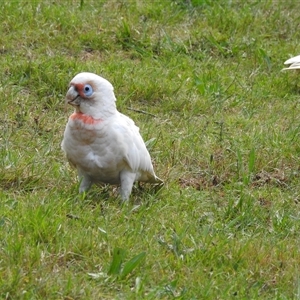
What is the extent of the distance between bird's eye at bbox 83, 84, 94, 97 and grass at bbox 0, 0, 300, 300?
61cm

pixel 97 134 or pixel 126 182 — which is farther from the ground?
pixel 97 134

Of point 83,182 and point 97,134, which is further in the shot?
point 83,182

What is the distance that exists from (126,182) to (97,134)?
393 millimetres

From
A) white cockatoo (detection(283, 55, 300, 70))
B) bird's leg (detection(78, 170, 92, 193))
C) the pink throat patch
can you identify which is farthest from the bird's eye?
white cockatoo (detection(283, 55, 300, 70))

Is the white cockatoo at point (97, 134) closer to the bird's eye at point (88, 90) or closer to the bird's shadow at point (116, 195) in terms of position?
the bird's eye at point (88, 90)

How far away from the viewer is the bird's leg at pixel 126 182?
587cm

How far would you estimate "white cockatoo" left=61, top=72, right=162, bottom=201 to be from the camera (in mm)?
5668

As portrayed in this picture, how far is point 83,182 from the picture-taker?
5.94 meters

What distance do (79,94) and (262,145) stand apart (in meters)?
1.97

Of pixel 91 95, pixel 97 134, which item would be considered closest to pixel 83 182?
pixel 97 134

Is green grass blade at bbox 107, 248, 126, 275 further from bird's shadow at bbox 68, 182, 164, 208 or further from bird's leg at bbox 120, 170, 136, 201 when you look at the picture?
bird's leg at bbox 120, 170, 136, 201

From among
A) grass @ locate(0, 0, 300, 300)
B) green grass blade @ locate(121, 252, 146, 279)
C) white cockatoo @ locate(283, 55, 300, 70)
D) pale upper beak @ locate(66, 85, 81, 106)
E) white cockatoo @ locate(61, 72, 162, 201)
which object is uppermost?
pale upper beak @ locate(66, 85, 81, 106)

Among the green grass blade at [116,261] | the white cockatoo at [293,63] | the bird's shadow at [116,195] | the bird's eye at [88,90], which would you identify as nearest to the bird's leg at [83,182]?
the bird's shadow at [116,195]

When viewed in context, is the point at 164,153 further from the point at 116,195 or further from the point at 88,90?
the point at 88,90
